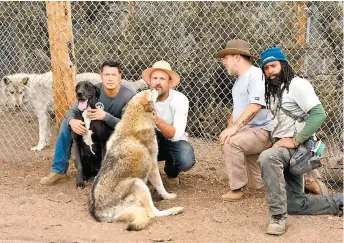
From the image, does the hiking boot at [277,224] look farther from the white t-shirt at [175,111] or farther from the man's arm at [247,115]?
the white t-shirt at [175,111]

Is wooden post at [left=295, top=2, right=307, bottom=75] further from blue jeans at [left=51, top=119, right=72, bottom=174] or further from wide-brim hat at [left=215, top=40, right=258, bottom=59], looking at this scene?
blue jeans at [left=51, top=119, right=72, bottom=174]

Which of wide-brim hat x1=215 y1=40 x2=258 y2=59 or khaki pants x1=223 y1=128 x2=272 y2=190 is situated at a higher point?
wide-brim hat x1=215 y1=40 x2=258 y2=59

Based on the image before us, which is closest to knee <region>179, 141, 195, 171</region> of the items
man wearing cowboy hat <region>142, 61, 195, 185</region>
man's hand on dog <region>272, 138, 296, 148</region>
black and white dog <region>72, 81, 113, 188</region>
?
man wearing cowboy hat <region>142, 61, 195, 185</region>

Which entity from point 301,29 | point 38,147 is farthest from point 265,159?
point 38,147

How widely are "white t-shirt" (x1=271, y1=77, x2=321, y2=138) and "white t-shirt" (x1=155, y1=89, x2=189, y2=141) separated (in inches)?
41.8

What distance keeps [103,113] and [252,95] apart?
5.04 feet

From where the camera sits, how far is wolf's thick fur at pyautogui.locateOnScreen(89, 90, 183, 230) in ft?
14.6

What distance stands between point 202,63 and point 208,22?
0.62 m

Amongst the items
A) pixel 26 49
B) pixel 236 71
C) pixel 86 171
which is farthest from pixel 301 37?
pixel 26 49

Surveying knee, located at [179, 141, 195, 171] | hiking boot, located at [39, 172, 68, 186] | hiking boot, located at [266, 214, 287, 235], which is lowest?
hiking boot, located at [266, 214, 287, 235]

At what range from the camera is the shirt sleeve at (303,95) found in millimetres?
4215

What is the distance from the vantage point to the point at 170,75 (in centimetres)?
536

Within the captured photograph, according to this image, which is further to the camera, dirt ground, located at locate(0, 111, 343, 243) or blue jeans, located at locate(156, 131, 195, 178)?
blue jeans, located at locate(156, 131, 195, 178)

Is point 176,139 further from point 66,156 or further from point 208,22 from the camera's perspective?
point 208,22
